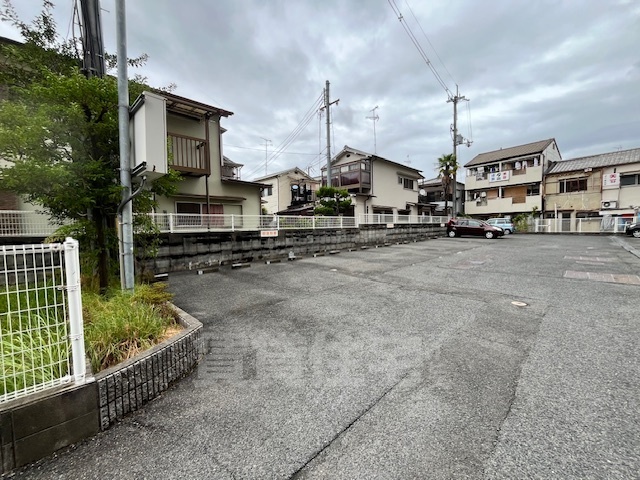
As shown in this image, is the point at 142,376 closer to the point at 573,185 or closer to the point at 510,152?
the point at 573,185

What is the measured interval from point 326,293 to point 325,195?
964 centimetres

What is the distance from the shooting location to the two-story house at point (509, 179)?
82.4 feet

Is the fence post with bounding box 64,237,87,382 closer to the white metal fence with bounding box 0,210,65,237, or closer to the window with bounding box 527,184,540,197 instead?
the white metal fence with bounding box 0,210,65,237

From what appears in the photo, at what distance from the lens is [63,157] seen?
3428 millimetres

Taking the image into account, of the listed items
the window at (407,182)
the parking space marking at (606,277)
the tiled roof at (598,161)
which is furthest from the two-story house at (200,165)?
the tiled roof at (598,161)

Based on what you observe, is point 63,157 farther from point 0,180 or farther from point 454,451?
point 454,451

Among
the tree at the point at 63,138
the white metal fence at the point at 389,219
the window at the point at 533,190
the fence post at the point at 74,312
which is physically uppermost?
the window at the point at 533,190

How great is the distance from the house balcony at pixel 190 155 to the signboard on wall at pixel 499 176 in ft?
89.5

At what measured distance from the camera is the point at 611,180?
21.9 m

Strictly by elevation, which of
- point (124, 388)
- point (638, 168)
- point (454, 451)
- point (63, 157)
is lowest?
point (454, 451)

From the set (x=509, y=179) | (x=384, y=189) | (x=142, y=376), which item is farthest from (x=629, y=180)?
(x=142, y=376)

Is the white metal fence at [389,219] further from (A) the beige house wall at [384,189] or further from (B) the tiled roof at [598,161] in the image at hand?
(B) the tiled roof at [598,161]

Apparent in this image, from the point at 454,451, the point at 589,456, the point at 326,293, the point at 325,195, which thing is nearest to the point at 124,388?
the point at 454,451

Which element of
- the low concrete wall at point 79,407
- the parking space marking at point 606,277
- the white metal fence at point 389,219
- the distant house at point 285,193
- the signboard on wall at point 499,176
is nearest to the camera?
the low concrete wall at point 79,407
